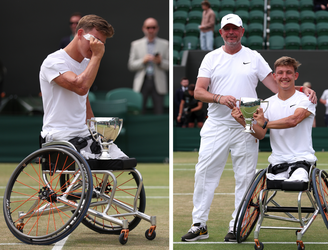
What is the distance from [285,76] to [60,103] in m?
1.61

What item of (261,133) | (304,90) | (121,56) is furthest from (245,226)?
(121,56)

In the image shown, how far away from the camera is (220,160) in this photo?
3.91 meters

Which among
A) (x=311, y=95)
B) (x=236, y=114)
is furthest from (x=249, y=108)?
(x=311, y=95)

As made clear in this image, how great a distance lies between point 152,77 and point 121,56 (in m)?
3.17

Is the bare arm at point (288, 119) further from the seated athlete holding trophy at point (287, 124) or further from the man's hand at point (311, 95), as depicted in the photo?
the man's hand at point (311, 95)

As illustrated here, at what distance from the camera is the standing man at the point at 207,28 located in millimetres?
13719

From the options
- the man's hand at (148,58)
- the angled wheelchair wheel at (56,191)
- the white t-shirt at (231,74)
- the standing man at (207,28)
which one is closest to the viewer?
the angled wheelchair wheel at (56,191)

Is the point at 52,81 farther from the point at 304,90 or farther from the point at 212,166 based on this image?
the point at 304,90

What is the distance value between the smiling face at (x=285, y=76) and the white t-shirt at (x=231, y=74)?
217 millimetres

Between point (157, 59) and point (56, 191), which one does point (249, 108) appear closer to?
point (56, 191)

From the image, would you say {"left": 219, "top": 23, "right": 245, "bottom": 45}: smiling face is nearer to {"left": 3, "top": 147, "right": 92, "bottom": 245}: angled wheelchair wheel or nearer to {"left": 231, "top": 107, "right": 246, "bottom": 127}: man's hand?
{"left": 231, "top": 107, "right": 246, "bottom": 127}: man's hand

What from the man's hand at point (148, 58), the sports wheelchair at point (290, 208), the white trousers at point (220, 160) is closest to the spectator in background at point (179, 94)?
the man's hand at point (148, 58)

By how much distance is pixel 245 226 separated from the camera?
147 inches

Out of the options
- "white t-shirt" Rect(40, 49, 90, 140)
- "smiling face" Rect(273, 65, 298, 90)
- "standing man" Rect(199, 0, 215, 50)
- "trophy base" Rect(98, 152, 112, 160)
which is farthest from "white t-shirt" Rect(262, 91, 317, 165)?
"standing man" Rect(199, 0, 215, 50)
